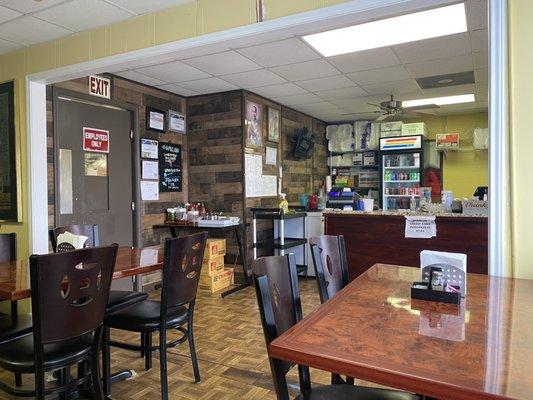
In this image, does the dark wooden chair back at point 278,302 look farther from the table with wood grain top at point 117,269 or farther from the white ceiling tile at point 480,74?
the white ceiling tile at point 480,74

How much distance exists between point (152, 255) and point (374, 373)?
2.00 metres

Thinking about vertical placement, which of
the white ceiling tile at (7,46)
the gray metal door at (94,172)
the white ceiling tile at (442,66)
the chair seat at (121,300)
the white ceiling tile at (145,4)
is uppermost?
the white ceiling tile at (7,46)

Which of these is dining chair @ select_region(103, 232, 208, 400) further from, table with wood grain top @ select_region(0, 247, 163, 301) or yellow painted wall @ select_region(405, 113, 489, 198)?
yellow painted wall @ select_region(405, 113, 489, 198)

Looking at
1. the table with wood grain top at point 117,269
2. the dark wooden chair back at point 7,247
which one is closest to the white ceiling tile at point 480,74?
the table with wood grain top at point 117,269

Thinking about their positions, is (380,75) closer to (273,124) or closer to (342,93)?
(342,93)

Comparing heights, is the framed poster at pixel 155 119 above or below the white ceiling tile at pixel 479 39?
below

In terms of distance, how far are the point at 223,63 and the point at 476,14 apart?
235 cm

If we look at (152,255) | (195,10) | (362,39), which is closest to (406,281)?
(152,255)

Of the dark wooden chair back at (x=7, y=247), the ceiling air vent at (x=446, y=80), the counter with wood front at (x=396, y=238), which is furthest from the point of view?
the ceiling air vent at (x=446, y=80)

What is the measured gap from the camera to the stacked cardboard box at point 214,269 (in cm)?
483

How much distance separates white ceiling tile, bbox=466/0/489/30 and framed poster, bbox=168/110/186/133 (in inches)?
139

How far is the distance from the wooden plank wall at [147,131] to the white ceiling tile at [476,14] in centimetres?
355

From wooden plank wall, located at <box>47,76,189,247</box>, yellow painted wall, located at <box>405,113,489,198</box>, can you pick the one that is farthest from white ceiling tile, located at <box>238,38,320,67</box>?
yellow painted wall, located at <box>405,113,489,198</box>

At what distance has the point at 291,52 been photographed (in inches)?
154
